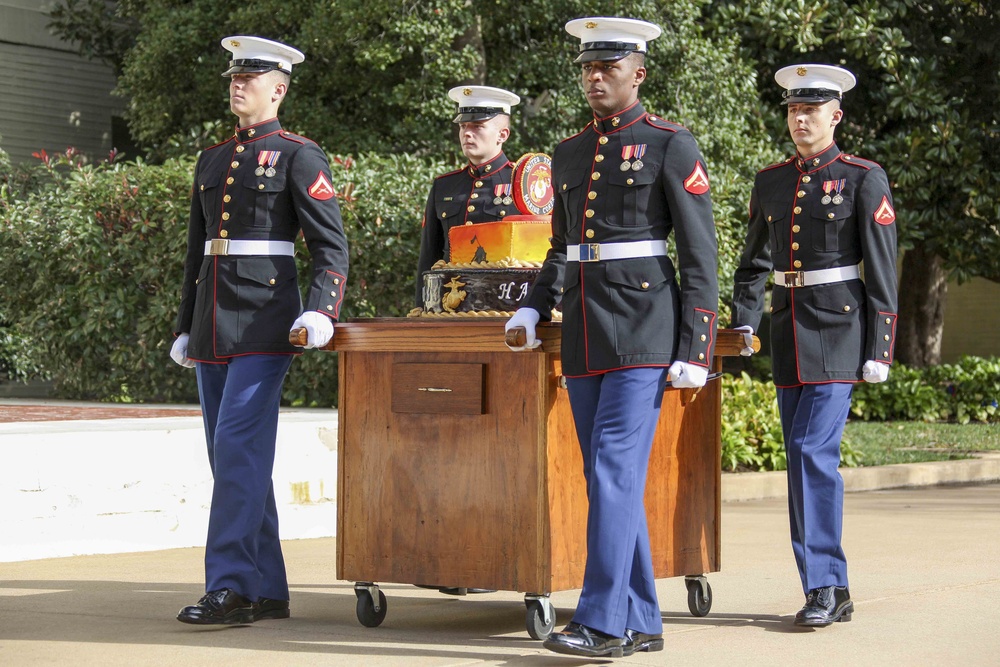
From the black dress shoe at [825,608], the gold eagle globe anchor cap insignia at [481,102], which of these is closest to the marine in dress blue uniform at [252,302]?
the gold eagle globe anchor cap insignia at [481,102]

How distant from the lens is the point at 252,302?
5.42 metres

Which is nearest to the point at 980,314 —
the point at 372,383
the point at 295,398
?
the point at 295,398

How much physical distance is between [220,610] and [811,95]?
116 inches

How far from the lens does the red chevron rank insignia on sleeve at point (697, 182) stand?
15.6ft

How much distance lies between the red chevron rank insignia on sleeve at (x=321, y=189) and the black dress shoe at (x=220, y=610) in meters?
1.50

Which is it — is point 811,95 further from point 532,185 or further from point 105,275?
point 105,275

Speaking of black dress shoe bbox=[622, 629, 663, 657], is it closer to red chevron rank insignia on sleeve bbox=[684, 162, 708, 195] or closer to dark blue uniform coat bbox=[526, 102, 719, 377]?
dark blue uniform coat bbox=[526, 102, 719, 377]

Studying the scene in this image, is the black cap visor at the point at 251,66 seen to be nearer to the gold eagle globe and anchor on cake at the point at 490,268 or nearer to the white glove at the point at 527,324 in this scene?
the gold eagle globe and anchor on cake at the point at 490,268

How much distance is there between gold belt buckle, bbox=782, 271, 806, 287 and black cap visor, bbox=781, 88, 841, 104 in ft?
2.18

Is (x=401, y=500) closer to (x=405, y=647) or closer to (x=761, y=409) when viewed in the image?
(x=405, y=647)

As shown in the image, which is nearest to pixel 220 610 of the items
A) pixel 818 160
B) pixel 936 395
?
pixel 818 160

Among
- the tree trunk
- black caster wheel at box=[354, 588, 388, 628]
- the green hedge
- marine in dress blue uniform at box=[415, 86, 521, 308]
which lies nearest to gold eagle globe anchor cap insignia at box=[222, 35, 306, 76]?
marine in dress blue uniform at box=[415, 86, 521, 308]

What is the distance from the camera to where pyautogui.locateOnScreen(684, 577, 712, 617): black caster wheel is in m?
5.52

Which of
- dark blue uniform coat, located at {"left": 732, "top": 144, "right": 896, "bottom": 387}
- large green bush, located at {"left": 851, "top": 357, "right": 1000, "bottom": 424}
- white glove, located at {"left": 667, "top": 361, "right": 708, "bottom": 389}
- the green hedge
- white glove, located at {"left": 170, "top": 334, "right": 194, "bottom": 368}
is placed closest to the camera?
white glove, located at {"left": 667, "top": 361, "right": 708, "bottom": 389}
